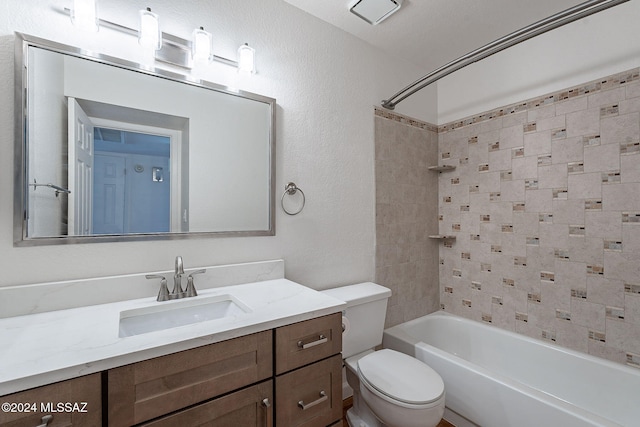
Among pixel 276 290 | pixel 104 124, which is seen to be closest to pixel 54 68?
pixel 104 124

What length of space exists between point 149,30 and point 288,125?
77 centimetres

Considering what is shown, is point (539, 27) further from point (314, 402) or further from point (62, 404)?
point (62, 404)

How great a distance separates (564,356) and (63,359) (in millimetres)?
2450

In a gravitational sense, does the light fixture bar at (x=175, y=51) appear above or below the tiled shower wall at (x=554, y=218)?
above

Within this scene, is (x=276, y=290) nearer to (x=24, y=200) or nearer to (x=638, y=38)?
(x=24, y=200)

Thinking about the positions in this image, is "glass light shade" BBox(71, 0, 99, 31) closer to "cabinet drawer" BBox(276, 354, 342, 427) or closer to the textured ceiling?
the textured ceiling

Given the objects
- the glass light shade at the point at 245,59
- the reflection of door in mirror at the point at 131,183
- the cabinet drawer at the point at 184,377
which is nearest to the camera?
the cabinet drawer at the point at 184,377

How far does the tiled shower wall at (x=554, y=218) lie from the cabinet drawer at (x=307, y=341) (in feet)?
5.24

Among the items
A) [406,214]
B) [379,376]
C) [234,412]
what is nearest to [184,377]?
[234,412]

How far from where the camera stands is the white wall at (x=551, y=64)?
1.65m

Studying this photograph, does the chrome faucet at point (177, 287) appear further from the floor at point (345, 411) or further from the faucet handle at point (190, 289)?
the floor at point (345, 411)

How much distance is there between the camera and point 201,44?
138 centimetres

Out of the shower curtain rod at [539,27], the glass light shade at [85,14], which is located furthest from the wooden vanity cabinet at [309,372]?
the shower curtain rod at [539,27]

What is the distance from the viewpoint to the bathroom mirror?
3.62 feet
